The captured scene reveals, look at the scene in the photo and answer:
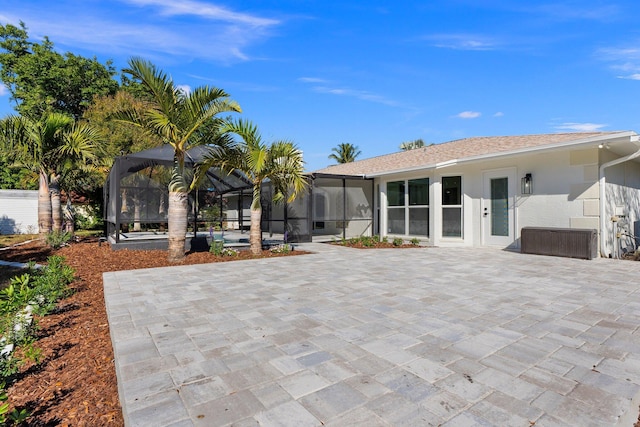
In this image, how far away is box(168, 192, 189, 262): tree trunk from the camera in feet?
23.9

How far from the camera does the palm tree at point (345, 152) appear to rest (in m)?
36.3

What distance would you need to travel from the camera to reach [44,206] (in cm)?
976

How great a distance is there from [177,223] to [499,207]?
8.66m

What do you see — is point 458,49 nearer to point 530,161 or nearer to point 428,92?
point 428,92

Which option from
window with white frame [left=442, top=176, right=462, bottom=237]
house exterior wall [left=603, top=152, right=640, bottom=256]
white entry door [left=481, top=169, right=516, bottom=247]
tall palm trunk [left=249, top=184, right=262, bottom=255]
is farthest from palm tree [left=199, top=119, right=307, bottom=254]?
house exterior wall [left=603, top=152, right=640, bottom=256]

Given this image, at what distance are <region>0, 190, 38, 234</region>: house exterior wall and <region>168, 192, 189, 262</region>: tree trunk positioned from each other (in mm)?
14387

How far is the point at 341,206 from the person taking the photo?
12516 mm

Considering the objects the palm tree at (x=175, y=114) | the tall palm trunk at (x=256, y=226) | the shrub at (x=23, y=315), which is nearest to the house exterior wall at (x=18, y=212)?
the palm tree at (x=175, y=114)

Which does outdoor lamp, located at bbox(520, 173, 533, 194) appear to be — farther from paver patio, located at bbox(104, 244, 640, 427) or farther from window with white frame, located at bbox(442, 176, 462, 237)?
paver patio, located at bbox(104, 244, 640, 427)

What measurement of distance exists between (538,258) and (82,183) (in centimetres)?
1756

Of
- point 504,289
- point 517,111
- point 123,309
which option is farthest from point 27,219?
point 517,111

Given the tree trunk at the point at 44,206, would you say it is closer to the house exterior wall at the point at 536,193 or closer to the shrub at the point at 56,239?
the shrub at the point at 56,239

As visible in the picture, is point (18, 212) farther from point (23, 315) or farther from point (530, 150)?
point (530, 150)

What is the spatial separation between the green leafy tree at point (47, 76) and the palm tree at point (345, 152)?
71.9 feet
